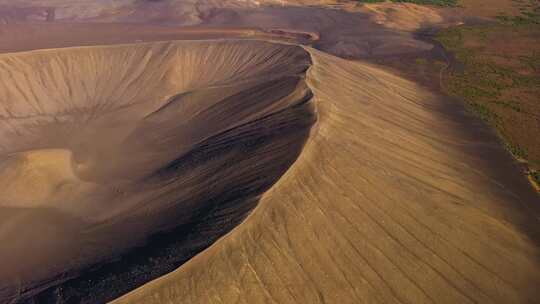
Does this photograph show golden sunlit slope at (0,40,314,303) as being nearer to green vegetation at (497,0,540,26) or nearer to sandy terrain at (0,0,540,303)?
sandy terrain at (0,0,540,303)

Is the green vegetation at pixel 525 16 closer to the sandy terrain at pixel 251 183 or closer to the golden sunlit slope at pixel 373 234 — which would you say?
the sandy terrain at pixel 251 183

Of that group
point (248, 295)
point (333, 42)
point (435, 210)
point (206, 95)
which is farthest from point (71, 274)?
point (333, 42)

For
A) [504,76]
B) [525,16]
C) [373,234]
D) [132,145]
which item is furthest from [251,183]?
[525,16]

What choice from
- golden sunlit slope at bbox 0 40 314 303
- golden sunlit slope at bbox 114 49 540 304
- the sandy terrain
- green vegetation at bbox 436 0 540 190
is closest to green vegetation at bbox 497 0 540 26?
green vegetation at bbox 436 0 540 190

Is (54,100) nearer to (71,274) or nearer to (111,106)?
(111,106)

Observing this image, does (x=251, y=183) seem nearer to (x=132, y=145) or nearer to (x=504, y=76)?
(x=132, y=145)

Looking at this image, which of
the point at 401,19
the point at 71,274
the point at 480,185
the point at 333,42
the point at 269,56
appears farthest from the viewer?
the point at 401,19

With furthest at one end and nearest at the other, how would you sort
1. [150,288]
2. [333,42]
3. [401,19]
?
[401,19] < [333,42] < [150,288]
